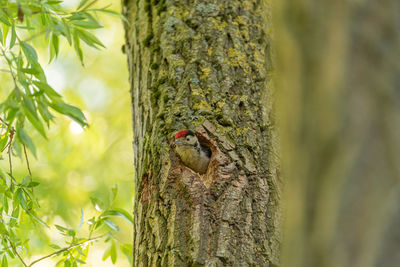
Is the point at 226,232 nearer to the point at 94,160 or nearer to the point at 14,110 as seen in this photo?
the point at 14,110

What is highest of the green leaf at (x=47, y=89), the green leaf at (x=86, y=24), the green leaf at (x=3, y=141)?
the green leaf at (x=86, y=24)

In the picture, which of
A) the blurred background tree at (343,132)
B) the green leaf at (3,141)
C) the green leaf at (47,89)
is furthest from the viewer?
the green leaf at (3,141)

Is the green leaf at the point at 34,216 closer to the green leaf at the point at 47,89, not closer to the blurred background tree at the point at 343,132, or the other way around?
the green leaf at the point at 47,89

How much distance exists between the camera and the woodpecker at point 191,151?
276 cm

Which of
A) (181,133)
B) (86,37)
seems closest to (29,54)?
(86,37)

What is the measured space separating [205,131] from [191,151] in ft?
0.49

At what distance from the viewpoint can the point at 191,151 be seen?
9.29ft

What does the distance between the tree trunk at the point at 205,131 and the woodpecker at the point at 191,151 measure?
0.15 feet

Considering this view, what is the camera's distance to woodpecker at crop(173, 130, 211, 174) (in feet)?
9.06

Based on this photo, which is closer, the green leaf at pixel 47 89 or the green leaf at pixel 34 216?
the green leaf at pixel 47 89

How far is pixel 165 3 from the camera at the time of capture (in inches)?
137

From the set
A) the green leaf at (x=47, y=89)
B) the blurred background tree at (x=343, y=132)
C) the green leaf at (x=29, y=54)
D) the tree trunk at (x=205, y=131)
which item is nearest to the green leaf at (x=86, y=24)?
the green leaf at (x=29, y=54)

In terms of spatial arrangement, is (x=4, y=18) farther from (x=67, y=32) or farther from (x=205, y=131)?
(x=205, y=131)

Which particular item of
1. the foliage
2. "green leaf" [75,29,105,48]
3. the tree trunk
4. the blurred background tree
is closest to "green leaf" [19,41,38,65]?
the foliage
